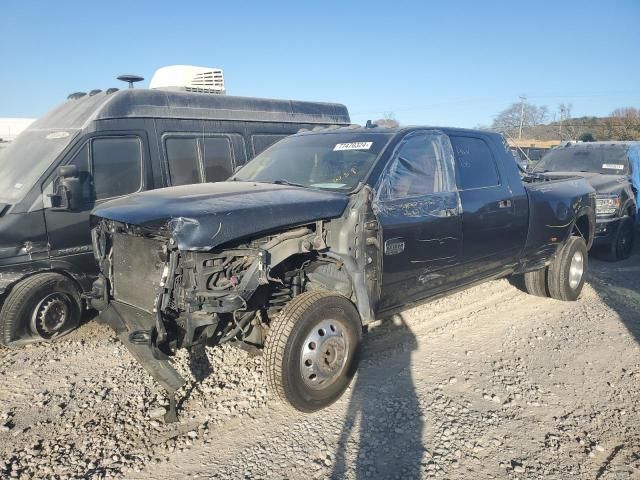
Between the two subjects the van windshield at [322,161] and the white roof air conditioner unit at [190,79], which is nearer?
the van windshield at [322,161]

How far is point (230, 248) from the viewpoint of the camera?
10.6 ft

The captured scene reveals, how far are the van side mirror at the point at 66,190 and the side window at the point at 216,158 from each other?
181cm

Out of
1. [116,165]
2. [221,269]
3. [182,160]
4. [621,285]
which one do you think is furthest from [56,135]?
[621,285]

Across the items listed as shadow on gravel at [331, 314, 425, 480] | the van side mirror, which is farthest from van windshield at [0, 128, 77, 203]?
shadow on gravel at [331, 314, 425, 480]

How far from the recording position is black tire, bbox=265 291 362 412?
3303 millimetres

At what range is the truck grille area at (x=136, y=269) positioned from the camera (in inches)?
137

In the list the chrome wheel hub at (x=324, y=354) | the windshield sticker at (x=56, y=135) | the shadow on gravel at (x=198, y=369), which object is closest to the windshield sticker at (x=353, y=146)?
the chrome wheel hub at (x=324, y=354)

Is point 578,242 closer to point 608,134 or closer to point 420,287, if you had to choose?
point 420,287

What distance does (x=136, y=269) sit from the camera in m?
3.62

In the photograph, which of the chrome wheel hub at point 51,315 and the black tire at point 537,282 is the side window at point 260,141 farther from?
the black tire at point 537,282

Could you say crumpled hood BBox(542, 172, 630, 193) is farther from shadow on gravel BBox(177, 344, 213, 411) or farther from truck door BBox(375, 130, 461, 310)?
shadow on gravel BBox(177, 344, 213, 411)

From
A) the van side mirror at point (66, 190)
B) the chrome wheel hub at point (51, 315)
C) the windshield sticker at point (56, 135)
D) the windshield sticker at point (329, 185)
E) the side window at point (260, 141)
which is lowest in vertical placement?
the chrome wheel hub at point (51, 315)

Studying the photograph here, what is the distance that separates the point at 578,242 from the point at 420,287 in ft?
9.86

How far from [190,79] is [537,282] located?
5617 mm
